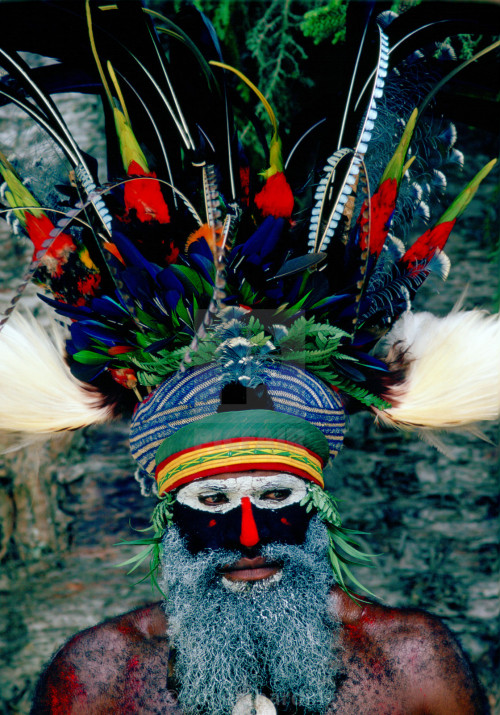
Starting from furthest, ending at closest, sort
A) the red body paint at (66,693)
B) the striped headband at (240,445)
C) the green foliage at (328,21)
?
the green foliage at (328,21) → the red body paint at (66,693) → the striped headband at (240,445)

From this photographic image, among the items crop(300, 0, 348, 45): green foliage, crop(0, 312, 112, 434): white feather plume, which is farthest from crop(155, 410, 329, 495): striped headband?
crop(300, 0, 348, 45): green foliage

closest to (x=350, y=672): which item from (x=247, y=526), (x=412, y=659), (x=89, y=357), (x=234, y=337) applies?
(x=412, y=659)

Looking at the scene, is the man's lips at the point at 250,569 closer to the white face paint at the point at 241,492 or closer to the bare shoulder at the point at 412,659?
the white face paint at the point at 241,492

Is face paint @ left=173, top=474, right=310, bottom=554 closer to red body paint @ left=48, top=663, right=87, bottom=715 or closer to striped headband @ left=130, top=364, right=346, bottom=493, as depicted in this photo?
striped headband @ left=130, top=364, right=346, bottom=493

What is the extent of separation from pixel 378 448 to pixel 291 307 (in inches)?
45.7

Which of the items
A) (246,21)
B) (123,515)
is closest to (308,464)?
(123,515)

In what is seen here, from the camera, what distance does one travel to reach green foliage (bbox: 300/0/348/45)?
82.7 inches

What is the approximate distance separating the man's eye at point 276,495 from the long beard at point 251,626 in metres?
0.12

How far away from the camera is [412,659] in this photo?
70.2 inches

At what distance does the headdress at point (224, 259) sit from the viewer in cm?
152

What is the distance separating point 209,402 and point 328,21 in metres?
1.48

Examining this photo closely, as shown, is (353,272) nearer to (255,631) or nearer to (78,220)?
(78,220)

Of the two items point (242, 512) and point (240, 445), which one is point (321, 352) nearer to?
point (240, 445)

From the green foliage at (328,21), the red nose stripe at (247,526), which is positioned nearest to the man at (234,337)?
the red nose stripe at (247,526)
